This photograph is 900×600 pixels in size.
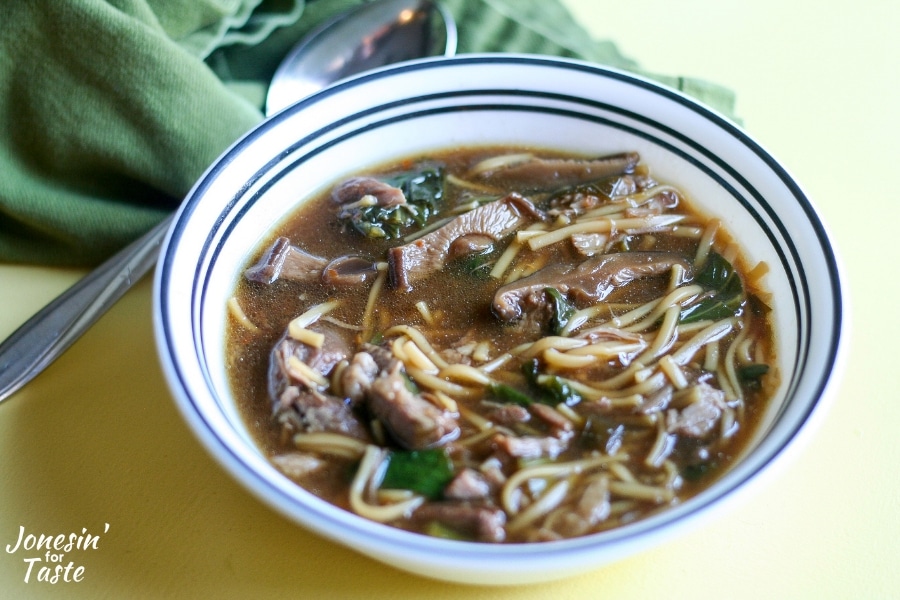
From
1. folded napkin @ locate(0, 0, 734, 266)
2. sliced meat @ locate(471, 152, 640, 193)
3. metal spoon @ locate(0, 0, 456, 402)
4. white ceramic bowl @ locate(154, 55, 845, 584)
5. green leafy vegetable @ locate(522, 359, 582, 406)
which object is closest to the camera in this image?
white ceramic bowl @ locate(154, 55, 845, 584)

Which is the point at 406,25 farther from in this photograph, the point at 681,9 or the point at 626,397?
the point at 626,397

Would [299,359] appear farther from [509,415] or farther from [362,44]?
[362,44]

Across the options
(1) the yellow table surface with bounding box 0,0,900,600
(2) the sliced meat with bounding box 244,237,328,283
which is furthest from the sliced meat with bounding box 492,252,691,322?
(2) the sliced meat with bounding box 244,237,328,283

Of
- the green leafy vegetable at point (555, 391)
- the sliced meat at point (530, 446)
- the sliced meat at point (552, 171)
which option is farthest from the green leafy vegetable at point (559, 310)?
the sliced meat at point (552, 171)

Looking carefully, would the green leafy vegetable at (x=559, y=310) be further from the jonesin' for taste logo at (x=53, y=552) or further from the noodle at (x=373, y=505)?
the jonesin' for taste logo at (x=53, y=552)

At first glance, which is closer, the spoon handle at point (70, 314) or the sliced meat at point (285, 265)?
the spoon handle at point (70, 314)

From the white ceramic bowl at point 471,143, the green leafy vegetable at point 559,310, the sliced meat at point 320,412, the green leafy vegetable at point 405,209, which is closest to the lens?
the white ceramic bowl at point 471,143

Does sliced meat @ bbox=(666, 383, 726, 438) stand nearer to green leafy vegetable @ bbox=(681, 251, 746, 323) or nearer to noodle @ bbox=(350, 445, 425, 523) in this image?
green leafy vegetable @ bbox=(681, 251, 746, 323)
